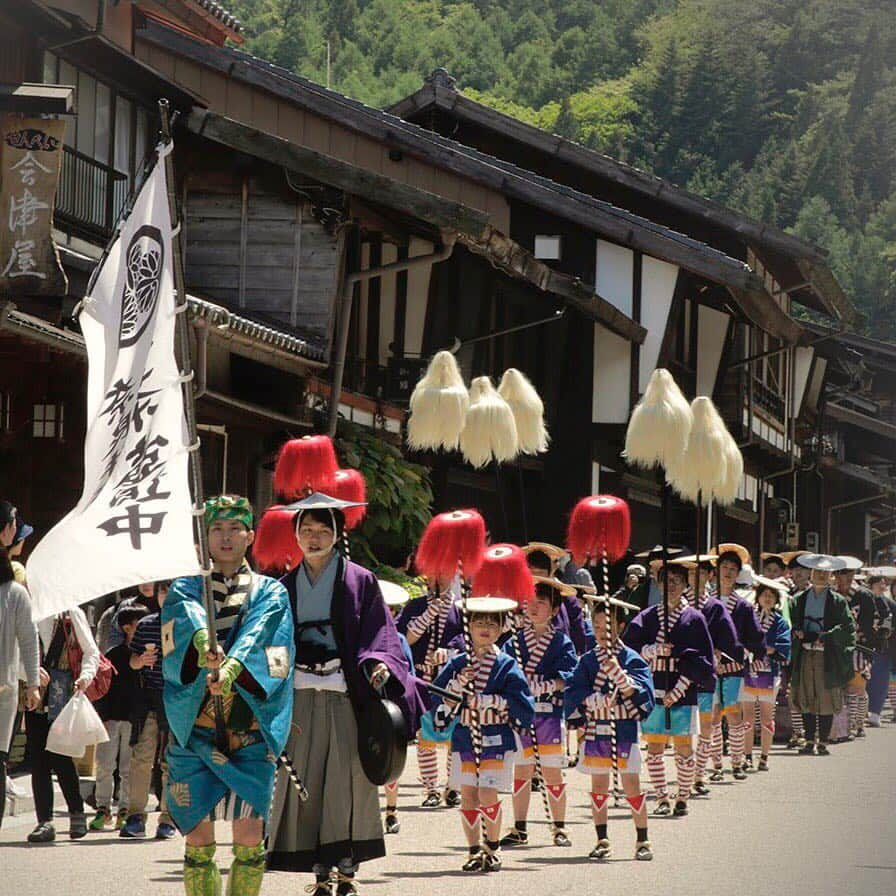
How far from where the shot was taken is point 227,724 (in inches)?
282

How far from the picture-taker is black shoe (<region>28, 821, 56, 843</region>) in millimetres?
10102

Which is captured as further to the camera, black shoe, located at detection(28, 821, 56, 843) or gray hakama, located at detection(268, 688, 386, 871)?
black shoe, located at detection(28, 821, 56, 843)

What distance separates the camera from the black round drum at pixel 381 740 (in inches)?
311

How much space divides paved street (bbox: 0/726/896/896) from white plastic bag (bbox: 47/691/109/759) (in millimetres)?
558

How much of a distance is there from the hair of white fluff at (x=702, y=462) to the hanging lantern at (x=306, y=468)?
5.82 meters

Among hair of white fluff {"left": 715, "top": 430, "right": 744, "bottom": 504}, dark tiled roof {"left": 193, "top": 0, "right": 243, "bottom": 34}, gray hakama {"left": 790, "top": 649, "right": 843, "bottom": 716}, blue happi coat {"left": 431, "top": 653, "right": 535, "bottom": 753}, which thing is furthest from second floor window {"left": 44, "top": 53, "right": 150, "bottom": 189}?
dark tiled roof {"left": 193, "top": 0, "right": 243, "bottom": 34}

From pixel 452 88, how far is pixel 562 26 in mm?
91835

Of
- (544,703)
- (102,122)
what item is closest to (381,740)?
(544,703)

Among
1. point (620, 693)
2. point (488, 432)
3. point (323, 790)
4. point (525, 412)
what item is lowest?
point (323, 790)

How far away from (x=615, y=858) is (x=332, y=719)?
9.53ft

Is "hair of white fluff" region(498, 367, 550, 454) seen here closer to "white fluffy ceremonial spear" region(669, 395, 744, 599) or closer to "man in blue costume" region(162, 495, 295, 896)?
"white fluffy ceremonial spear" region(669, 395, 744, 599)

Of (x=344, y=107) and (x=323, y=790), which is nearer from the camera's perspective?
(x=323, y=790)

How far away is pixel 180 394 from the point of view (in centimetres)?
671

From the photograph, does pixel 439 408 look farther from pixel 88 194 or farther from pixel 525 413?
pixel 88 194
